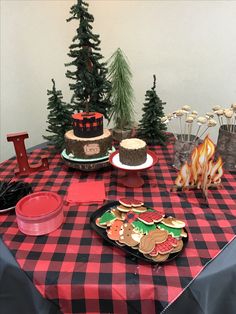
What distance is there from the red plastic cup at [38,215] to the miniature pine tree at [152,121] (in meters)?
0.72

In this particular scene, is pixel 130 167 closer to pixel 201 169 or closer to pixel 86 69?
pixel 201 169

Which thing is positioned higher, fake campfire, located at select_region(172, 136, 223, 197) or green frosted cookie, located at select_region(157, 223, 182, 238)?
fake campfire, located at select_region(172, 136, 223, 197)

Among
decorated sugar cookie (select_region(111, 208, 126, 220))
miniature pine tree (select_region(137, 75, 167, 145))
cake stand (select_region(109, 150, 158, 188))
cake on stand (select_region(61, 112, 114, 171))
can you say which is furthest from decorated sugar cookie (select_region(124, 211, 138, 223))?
miniature pine tree (select_region(137, 75, 167, 145))

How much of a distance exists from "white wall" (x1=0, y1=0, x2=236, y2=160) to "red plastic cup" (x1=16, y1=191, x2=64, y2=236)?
1.25 metres

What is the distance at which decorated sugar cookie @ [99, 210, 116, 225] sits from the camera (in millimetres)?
748

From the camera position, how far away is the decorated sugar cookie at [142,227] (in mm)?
706

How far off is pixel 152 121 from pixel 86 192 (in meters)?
0.59

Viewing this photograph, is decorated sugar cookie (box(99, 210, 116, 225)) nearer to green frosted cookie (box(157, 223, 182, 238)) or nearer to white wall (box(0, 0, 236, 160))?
green frosted cookie (box(157, 223, 182, 238))

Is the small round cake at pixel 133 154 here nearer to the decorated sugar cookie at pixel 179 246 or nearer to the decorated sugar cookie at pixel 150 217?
the decorated sugar cookie at pixel 150 217

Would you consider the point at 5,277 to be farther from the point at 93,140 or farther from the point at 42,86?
the point at 42,86

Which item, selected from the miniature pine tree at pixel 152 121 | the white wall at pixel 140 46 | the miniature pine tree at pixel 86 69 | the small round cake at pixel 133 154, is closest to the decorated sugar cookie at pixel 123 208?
the small round cake at pixel 133 154

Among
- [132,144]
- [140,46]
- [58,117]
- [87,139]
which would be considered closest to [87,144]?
[87,139]

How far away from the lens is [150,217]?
744mm

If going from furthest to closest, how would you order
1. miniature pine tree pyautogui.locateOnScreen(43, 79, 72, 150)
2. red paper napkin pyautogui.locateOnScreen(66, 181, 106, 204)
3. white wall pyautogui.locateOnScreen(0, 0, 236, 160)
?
white wall pyautogui.locateOnScreen(0, 0, 236, 160)
miniature pine tree pyautogui.locateOnScreen(43, 79, 72, 150)
red paper napkin pyautogui.locateOnScreen(66, 181, 106, 204)
